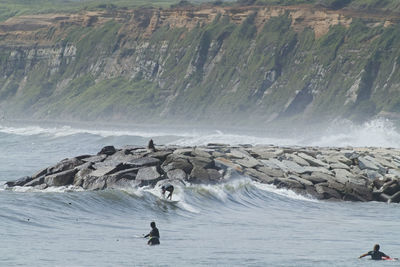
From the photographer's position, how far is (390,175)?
44656mm

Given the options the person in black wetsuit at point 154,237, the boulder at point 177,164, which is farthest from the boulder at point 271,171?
the person in black wetsuit at point 154,237

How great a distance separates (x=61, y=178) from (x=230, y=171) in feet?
22.9

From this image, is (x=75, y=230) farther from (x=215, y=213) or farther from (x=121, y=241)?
(x=215, y=213)

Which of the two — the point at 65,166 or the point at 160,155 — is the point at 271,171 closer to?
the point at 160,155

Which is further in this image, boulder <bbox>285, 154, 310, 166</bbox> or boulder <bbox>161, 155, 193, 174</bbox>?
boulder <bbox>285, 154, 310, 166</bbox>

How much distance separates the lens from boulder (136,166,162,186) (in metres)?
37.4

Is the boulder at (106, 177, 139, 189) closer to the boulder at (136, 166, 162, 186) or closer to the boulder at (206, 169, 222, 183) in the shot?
the boulder at (136, 166, 162, 186)

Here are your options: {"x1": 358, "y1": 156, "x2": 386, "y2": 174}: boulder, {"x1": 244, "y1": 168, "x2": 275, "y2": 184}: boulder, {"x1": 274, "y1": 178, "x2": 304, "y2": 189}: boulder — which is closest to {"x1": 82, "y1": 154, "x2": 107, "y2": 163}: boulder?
{"x1": 244, "y1": 168, "x2": 275, "y2": 184}: boulder

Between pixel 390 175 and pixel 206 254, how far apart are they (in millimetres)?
19931

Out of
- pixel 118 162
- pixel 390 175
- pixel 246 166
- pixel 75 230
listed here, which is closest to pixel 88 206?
pixel 75 230

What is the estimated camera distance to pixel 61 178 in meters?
38.3

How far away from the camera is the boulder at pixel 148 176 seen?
37.4 m

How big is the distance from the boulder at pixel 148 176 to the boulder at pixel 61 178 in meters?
2.78

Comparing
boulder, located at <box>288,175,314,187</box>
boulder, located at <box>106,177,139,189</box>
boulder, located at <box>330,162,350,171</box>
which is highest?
boulder, located at <box>330,162,350,171</box>
